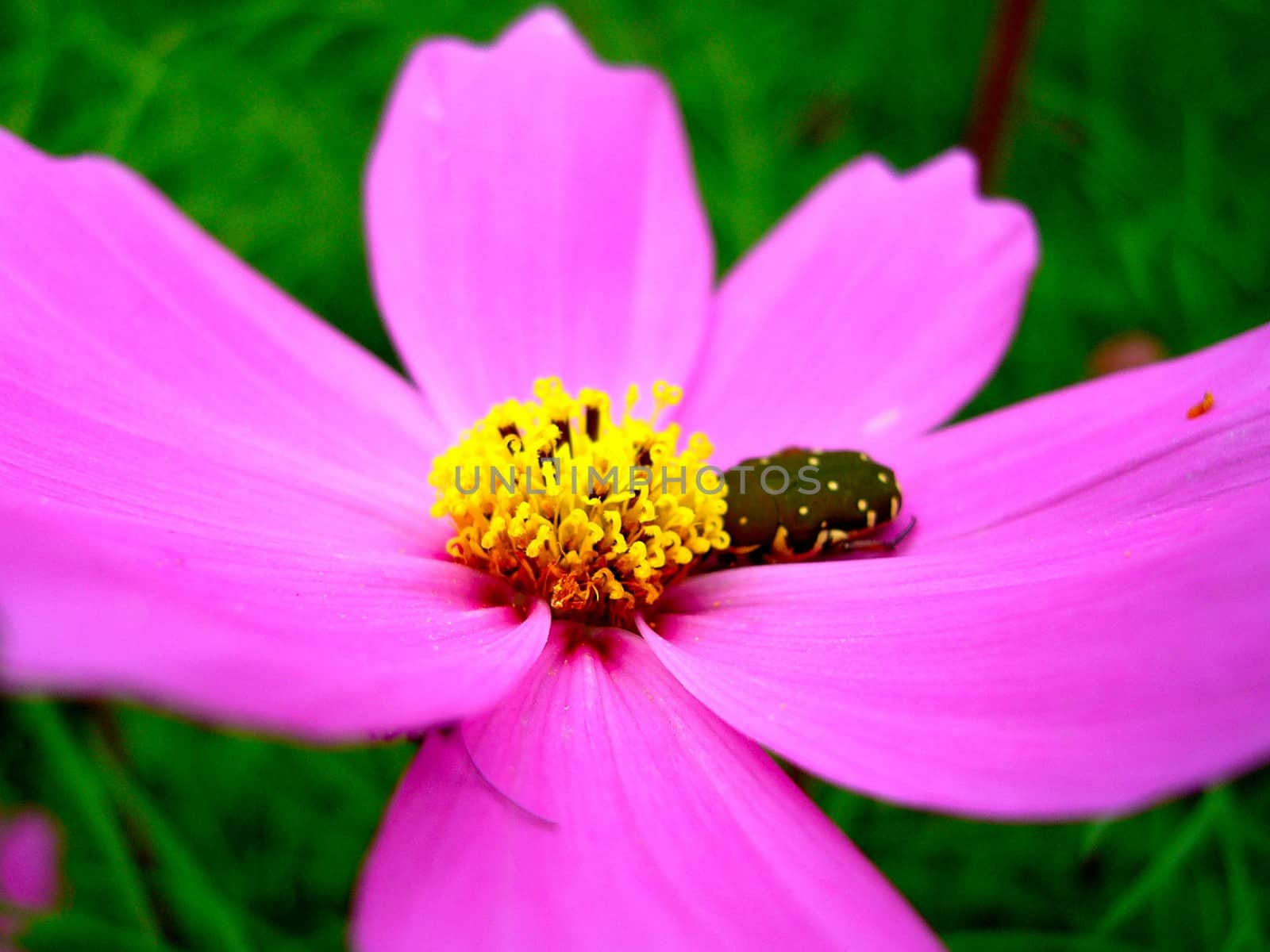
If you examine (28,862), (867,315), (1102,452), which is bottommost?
(28,862)

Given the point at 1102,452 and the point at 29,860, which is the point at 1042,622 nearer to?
the point at 1102,452

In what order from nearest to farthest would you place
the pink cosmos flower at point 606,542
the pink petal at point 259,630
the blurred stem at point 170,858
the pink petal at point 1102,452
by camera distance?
the pink petal at point 259,630 < the pink cosmos flower at point 606,542 < the pink petal at point 1102,452 < the blurred stem at point 170,858

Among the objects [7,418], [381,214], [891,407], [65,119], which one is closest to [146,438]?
[7,418]

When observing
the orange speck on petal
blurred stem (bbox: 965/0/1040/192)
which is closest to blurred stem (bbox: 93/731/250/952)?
the orange speck on petal

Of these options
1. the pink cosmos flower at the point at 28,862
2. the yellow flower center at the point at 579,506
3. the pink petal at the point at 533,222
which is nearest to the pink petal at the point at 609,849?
the yellow flower center at the point at 579,506

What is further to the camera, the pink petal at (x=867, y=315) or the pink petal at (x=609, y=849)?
the pink petal at (x=867, y=315)

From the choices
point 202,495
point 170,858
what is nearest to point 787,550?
point 202,495

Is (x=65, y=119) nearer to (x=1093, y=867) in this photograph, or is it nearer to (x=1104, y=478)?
(x=1104, y=478)

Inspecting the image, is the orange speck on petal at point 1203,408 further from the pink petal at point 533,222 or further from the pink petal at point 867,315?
the pink petal at point 533,222
